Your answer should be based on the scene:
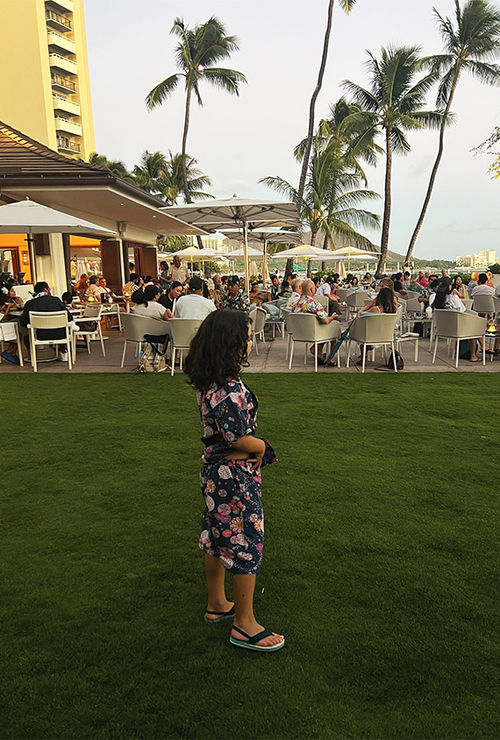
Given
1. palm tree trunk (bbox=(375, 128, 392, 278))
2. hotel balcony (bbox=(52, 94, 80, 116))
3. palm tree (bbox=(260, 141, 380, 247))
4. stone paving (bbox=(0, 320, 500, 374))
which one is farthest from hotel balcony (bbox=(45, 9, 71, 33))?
stone paving (bbox=(0, 320, 500, 374))

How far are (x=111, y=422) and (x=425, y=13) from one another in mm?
31102

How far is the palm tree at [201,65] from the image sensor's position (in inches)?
1174

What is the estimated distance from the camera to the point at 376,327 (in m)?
8.06

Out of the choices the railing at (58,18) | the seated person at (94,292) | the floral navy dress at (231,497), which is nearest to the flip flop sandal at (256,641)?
the floral navy dress at (231,497)

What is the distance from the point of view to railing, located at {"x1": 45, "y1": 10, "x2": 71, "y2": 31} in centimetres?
5753

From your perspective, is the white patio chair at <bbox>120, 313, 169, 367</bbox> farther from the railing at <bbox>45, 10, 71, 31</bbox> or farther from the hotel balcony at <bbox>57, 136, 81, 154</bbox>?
the railing at <bbox>45, 10, 71, 31</bbox>


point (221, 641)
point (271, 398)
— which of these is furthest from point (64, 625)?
point (271, 398)

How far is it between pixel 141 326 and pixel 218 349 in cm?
648

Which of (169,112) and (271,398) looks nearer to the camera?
(271,398)

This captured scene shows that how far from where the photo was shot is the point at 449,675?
2.13 meters

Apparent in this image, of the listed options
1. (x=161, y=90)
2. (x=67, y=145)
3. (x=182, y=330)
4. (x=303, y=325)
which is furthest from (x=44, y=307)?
(x=67, y=145)

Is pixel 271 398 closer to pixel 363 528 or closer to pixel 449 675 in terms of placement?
pixel 363 528

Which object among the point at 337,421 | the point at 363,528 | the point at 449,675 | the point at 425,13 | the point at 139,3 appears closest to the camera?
the point at 449,675

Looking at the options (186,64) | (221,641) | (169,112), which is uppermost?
(186,64)
